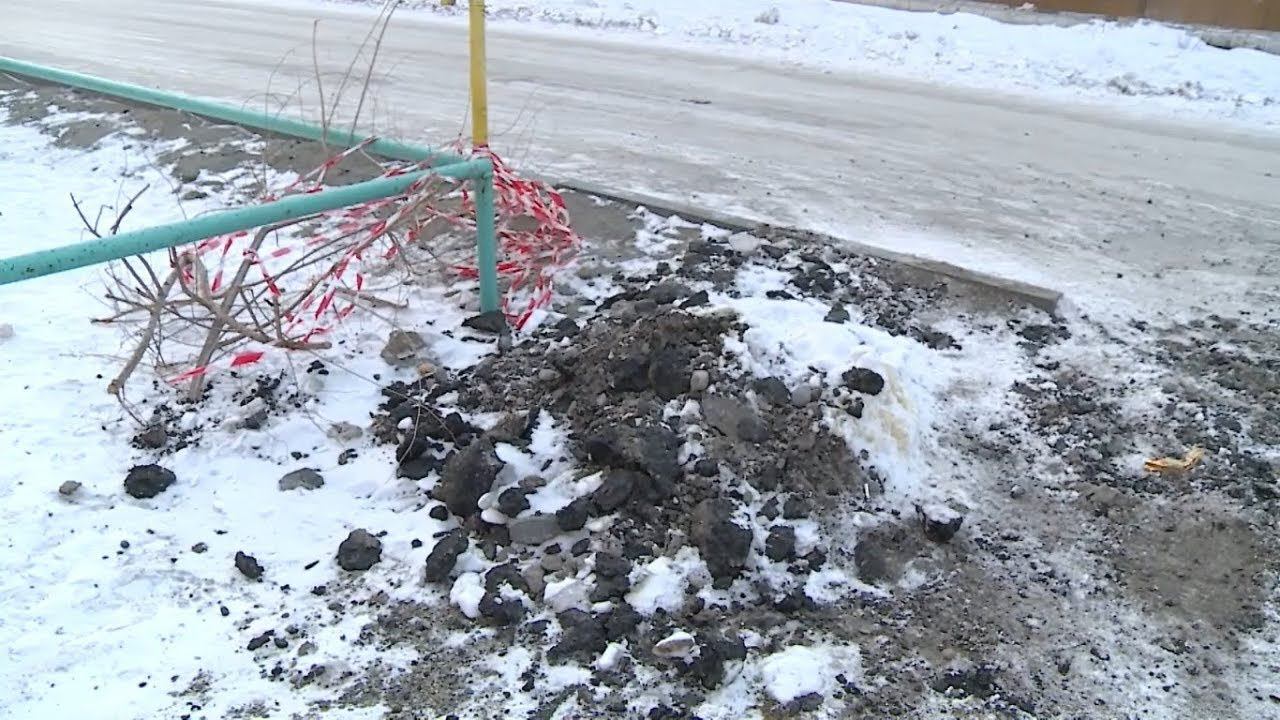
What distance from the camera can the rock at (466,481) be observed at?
3520 mm

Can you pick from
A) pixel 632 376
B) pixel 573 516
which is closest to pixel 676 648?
pixel 573 516

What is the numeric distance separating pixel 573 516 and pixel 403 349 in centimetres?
164

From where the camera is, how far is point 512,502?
11.3 feet

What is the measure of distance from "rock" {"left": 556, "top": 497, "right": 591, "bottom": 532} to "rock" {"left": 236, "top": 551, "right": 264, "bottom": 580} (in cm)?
101

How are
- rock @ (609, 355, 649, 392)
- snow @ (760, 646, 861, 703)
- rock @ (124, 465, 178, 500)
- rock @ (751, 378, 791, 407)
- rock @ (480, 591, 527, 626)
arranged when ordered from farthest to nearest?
rock @ (609, 355, 649, 392)
rock @ (751, 378, 791, 407)
rock @ (124, 465, 178, 500)
rock @ (480, 591, 527, 626)
snow @ (760, 646, 861, 703)

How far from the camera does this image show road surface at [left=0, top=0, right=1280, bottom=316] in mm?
6125

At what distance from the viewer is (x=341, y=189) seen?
155 inches

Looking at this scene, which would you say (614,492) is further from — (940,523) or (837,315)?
(837,315)

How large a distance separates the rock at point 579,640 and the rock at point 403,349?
6.39 ft

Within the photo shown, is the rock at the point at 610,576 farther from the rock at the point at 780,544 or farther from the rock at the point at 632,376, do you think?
the rock at the point at 632,376

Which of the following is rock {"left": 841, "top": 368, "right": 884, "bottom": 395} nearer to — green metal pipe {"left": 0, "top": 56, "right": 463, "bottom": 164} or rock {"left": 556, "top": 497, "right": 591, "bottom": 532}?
rock {"left": 556, "top": 497, "right": 591, "bottom": 532}

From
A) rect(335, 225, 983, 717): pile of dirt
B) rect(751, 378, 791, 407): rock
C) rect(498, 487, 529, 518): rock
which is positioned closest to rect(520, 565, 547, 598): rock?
rect(335, 225, 983, 717): pile of dirt

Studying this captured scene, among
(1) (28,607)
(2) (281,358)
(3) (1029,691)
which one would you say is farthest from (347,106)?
(3) (1029,691)

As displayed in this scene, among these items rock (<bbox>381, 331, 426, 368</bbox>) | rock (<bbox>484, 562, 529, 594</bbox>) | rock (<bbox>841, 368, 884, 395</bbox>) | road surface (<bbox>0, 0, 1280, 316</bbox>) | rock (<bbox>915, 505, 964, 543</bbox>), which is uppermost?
road surface (<bbox>0, 0, 1280, 316</bbox>)
